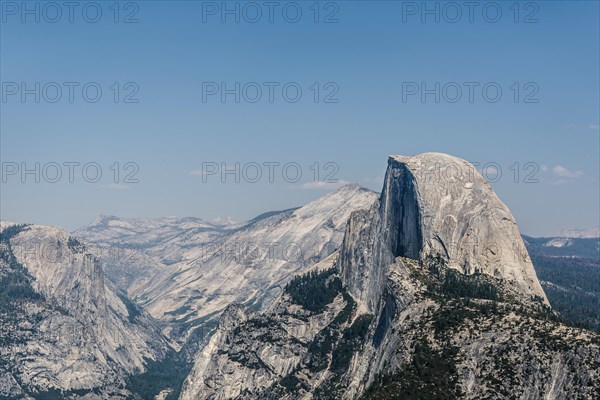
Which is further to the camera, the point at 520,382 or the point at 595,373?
the point at 520,382

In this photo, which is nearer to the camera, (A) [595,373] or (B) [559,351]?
(A) [595,373]
